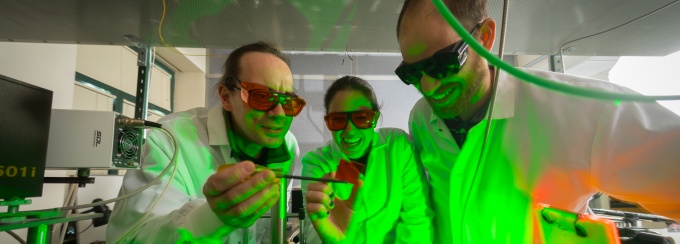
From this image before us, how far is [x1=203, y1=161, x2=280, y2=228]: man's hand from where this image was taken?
2.20 feet

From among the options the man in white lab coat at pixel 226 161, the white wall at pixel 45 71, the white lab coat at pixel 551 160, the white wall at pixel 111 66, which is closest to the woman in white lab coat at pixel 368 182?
the white lab coat at pixel 551 160

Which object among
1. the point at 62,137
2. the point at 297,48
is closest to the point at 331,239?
the point at 297,48

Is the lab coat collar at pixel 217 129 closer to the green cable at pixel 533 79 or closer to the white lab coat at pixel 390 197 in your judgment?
the white lab coat at pixel 390 197

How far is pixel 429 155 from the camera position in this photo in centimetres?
121

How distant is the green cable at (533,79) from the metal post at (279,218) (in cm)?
48

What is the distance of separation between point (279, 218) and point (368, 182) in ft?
2.52

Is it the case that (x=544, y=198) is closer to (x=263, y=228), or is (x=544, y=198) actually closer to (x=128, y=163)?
(x=263, y=228)

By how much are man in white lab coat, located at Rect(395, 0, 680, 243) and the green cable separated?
46 cm

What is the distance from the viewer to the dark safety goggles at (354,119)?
1433mm

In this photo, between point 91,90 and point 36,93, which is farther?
point 91,90

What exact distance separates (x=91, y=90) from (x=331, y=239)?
2.65 meters

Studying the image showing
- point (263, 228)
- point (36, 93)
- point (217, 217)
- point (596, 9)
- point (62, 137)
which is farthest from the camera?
point (263, 228)

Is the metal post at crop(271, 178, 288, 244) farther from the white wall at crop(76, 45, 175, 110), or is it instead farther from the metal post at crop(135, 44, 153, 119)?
the white wall at crop(76, 45, 175, 110)

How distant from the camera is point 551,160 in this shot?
0.95 metres
